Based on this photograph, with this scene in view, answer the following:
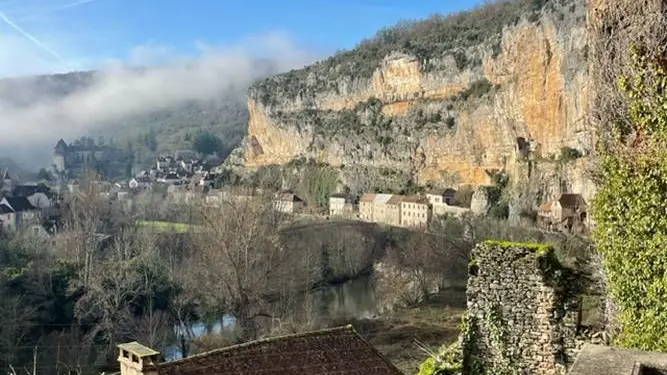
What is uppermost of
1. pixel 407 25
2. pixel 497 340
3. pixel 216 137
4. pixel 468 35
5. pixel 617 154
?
pixel 407 25

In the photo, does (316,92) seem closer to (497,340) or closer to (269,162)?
(269,162)

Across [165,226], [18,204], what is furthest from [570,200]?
[18,204]

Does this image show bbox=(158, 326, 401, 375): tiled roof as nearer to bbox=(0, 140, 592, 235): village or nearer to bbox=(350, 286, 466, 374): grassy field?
bbox=(350, 286, 466, 374): grassy field

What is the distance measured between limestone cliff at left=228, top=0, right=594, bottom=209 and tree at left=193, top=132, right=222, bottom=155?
1289 inches

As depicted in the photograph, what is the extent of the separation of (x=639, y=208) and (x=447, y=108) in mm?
83943

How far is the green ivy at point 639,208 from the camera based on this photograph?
24.8 ft

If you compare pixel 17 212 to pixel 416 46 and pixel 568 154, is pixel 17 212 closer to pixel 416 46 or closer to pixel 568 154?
pixel 568 154

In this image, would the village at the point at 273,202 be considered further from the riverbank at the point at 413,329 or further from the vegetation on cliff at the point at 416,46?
the vegetation on cliff at the point at 416,46

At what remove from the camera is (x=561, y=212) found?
54.7m

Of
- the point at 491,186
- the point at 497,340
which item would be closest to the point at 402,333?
the point at 497,340

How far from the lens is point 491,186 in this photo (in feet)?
240

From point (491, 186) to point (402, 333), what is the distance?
49.8m

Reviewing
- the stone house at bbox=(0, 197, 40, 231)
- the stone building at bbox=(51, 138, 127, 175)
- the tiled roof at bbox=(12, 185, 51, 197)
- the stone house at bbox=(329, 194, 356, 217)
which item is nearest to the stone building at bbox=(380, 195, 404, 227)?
the stone house at bbox=(329, 194, 356, 217)

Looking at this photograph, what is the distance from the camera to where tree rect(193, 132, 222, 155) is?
149375 millimetres
